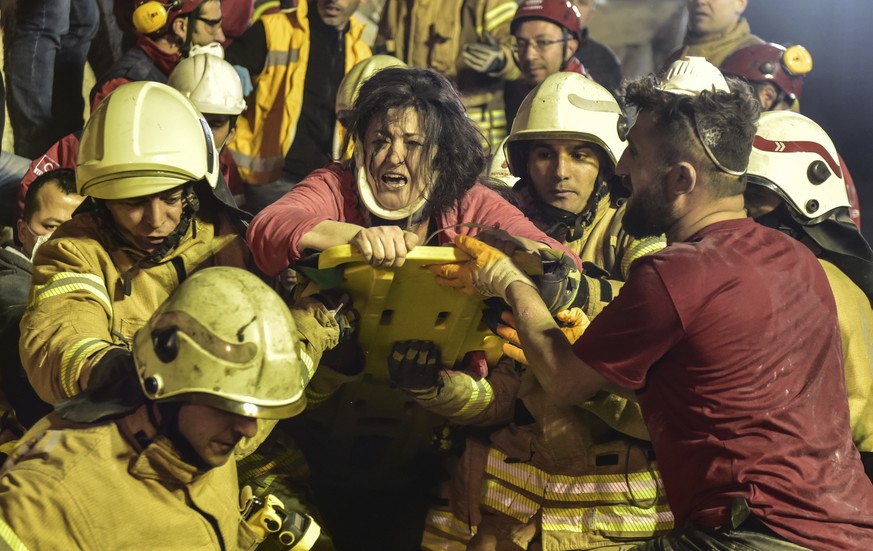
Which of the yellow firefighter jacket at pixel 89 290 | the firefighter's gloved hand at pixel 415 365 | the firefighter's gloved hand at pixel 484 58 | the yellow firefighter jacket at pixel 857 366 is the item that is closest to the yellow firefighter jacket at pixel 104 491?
the yellow firefighter jacket at pixel 89 290

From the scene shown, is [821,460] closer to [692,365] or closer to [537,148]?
[692,365]

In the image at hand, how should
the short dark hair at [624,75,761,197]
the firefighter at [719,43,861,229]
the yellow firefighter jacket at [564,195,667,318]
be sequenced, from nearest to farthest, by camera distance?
the short dark hair at [624,75,761,197] < the yellow firefighter jacket at [564,195,667,318] < the firefighter at [719,43,861,229]

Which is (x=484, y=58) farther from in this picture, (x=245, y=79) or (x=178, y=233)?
(x=178, y=233)

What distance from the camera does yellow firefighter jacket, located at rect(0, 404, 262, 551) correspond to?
3205 mm

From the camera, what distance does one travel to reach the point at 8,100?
7.14 metres

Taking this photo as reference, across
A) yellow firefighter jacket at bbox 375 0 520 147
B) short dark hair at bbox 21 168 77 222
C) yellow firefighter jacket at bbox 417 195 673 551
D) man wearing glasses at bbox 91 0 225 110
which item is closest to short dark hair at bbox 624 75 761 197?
yellow firefighter jacket at bbox 417 195 673 551

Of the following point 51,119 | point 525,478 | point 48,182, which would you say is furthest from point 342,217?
point 51,119

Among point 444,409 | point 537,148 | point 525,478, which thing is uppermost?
point 537,148

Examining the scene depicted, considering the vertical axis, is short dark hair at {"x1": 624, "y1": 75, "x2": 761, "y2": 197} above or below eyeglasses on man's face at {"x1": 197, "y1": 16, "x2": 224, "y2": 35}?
above

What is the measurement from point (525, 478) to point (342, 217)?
1307mm

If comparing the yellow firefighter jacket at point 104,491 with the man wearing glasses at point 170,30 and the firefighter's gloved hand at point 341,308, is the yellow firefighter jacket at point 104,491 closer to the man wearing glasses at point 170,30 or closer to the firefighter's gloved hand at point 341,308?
the firefighter's gloved hand at point 341,308

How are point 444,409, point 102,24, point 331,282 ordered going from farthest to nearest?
point 102,24, point 444,409, point 331,282

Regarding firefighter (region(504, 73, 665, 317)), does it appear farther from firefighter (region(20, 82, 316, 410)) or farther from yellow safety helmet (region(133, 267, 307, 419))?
yellow safety helmet (region(133, 267, 307, 419))

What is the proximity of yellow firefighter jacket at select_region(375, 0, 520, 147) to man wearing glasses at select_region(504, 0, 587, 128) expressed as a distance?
567 mm
